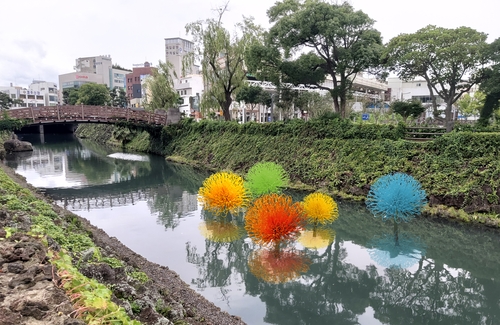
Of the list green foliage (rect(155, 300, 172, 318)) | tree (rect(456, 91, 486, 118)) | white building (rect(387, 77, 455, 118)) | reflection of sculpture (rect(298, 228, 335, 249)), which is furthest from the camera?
white building (rect(387, 77, 455, 118))

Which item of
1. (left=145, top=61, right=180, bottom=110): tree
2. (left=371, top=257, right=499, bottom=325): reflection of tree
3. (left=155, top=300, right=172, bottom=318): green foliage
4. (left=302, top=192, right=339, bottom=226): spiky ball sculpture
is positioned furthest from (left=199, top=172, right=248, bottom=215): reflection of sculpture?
(left=145, top=61, right=180, bottom=110): tree

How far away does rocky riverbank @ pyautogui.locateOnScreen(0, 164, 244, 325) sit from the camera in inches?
168

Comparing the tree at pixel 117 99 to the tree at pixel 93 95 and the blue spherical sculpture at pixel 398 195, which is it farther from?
the blue spherical sculpture at pixel 398 195

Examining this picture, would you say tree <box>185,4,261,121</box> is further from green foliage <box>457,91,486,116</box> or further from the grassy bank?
green foliage <box>457,91,486,116</box>

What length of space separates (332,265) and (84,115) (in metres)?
27.3

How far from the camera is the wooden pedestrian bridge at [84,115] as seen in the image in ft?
98.4

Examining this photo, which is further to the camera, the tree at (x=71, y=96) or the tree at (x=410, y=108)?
the tree at (x=71, y=96)

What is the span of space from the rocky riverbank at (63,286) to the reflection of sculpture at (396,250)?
6112mm

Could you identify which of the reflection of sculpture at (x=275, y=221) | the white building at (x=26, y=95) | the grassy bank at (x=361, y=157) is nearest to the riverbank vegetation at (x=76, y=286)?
the reflection of sculpture at (x=275, y=221)

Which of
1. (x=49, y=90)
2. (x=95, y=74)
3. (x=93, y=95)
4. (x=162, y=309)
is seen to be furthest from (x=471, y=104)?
(x=49, y=90)

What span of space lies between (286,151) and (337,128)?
388 centimetres

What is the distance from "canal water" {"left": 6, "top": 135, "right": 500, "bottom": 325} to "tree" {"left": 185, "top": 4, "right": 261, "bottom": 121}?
15762 mm

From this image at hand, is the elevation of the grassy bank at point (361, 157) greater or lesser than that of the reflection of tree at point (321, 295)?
greater

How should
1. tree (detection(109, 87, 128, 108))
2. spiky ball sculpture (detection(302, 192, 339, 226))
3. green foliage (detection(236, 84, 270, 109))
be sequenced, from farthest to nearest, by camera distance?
tree (detection(109, 87, 128, 108))
green foliage (detection(236, 84, 270, 109))
spiky ball sculpture (detection(302, 192, 339, 226))
